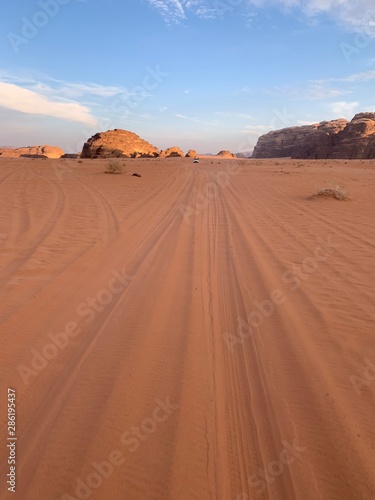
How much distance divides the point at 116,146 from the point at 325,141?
164ft

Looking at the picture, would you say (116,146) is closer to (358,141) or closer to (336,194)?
(358,141)

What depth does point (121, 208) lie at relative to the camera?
329 inches

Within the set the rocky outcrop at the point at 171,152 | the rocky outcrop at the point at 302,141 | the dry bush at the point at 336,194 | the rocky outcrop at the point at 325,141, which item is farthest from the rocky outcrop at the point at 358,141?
the dry bush at the point at 336,194

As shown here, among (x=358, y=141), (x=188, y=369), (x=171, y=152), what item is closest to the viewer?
(x=188, y=369)

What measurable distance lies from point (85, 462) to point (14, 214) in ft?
21.4

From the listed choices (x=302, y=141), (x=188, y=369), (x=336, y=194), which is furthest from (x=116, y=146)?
(x=302, y=141)

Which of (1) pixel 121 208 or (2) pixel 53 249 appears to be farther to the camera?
(1) pixel 121 208

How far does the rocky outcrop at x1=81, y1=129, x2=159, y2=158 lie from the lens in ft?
161

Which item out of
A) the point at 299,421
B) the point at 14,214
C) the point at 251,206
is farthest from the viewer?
the point at 251,206

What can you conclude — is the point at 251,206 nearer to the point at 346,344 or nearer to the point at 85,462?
the point at 346,344

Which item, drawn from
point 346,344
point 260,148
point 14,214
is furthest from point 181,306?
point 260,148

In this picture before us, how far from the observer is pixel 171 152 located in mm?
65438

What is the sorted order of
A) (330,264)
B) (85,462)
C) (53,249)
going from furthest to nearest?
(53,249) < (330,264) < (85,462)

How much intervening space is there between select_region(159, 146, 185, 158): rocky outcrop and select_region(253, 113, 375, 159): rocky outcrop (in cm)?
3254
